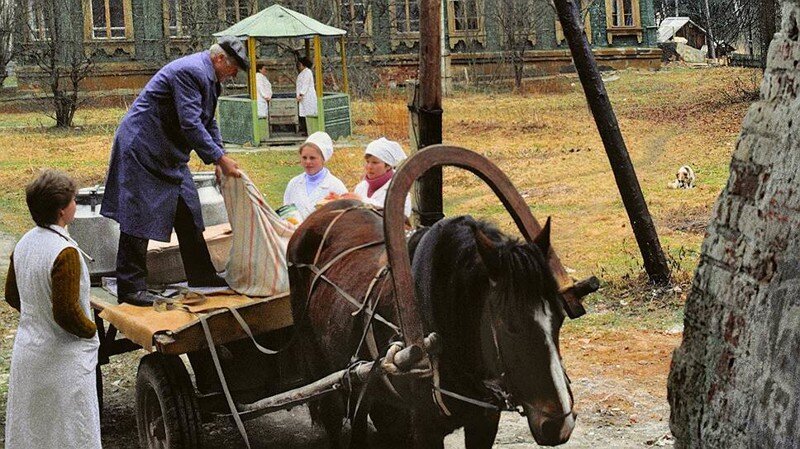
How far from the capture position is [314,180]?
805 centimetres

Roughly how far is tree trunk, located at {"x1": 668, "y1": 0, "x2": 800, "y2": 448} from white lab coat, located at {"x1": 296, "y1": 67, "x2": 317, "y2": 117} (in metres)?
22.0

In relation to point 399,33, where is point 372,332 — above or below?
below

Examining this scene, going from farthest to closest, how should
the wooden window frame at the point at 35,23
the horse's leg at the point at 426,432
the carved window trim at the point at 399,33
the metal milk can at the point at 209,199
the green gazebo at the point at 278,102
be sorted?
the carved window trim at the point at 399,33, the wooden window frame at the point at 35,23, the green gazebo at the point at 278,102, the metal milk can at the point at 209,199, the horse's leg at the point at 426,432

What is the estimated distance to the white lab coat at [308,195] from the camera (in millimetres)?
7992

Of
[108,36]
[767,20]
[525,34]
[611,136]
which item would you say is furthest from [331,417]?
[108,36]

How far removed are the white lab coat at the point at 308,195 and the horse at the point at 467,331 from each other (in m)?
1.69

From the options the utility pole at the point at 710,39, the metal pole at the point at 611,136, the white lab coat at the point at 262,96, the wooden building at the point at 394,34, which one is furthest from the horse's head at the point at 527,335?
the utility pole at the point at 710,39

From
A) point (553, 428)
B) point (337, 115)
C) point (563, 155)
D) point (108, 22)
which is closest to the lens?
point (553, 428)

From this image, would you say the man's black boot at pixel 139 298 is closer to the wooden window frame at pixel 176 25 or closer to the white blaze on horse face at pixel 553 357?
the white blaze on horse face at pixel 553 357

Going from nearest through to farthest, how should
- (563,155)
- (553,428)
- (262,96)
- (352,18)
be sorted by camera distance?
(553,428)
(563,155)
(262,96)
(352,18)

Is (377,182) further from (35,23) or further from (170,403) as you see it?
(35,23)

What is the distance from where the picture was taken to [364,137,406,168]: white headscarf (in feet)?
24.6

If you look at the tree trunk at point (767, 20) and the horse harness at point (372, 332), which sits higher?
the tree trunk at point (767, 20)

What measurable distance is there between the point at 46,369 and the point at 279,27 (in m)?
20.0
